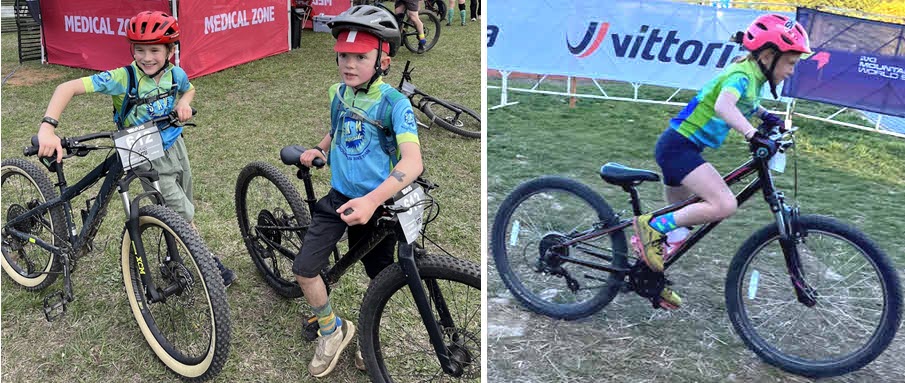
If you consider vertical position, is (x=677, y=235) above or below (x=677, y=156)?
below

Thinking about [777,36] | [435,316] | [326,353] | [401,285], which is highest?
[777,36]

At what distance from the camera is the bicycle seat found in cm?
311

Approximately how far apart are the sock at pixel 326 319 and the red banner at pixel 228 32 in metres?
6.80

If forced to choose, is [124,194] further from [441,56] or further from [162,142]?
[441,56]

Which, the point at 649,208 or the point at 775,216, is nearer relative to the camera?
the point at 775,216

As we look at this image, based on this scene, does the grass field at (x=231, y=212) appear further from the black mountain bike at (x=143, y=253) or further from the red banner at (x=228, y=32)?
the red banner at (x=228, y=32)

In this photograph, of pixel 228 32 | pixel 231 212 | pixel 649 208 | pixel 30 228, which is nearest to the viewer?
pixel 30 228

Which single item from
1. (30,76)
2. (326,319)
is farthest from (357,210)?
(30,76)

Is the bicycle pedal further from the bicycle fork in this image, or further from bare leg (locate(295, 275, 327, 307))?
the bicycle fork

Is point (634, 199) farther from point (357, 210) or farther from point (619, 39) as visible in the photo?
point (619, 39)

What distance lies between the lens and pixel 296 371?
312 cm

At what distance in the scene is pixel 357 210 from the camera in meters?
2.20

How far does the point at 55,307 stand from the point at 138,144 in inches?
39.8

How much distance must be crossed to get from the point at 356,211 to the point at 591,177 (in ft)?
9.39
